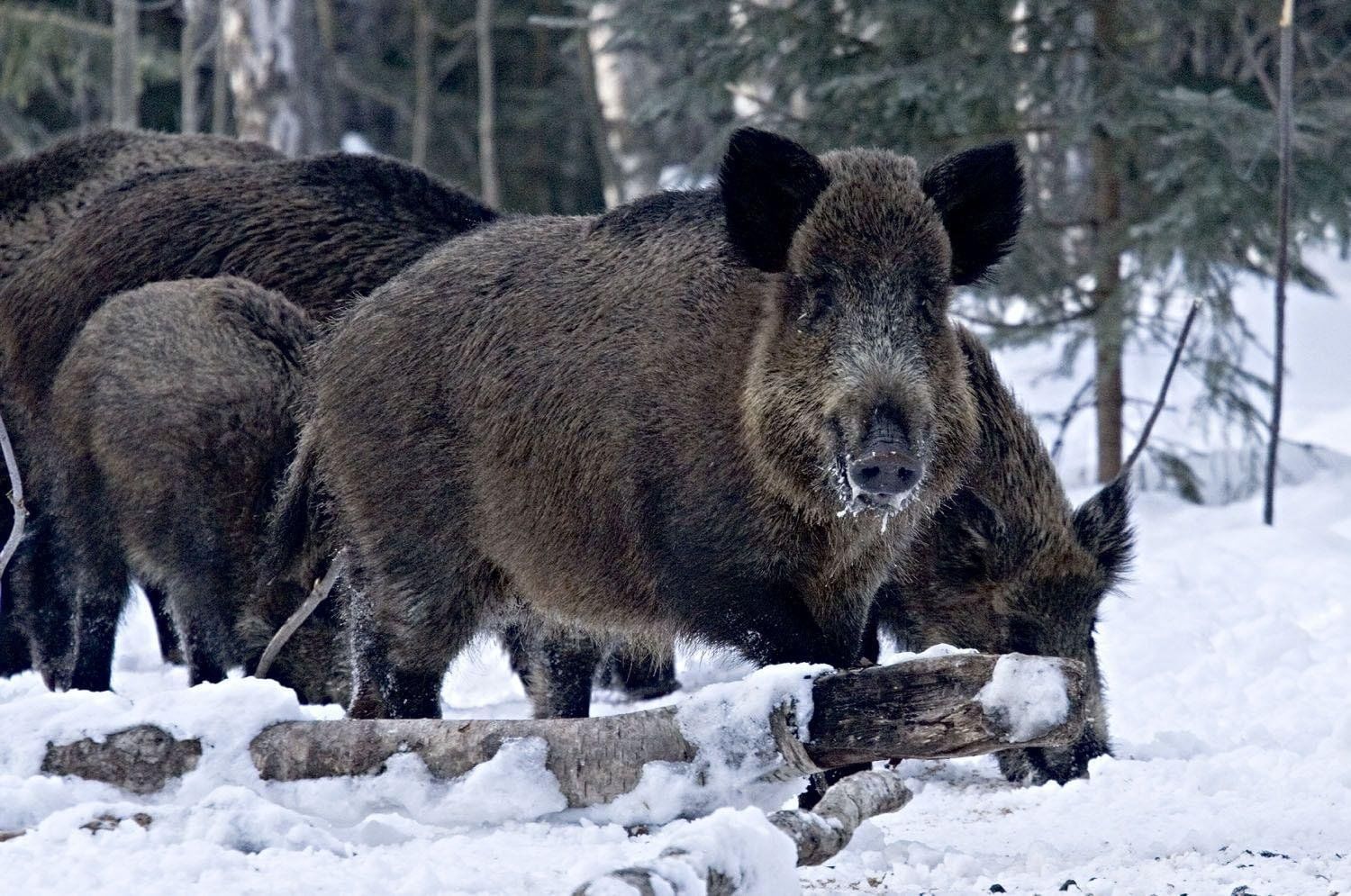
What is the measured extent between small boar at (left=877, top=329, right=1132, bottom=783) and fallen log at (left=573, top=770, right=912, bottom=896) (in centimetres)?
219

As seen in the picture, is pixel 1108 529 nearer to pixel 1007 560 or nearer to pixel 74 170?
pixel 1007 560

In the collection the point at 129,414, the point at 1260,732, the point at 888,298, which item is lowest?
the point at 1260,732

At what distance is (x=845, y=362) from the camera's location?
4.35 meters

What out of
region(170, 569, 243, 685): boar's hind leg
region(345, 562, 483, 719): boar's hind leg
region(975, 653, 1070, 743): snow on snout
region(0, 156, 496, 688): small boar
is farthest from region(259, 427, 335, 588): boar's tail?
region(975, 653, 1070, 743): snow on snout

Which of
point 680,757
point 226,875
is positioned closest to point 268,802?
point 226,875

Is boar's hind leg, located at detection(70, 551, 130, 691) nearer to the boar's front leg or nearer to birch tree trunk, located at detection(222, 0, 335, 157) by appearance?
the boar's front leg

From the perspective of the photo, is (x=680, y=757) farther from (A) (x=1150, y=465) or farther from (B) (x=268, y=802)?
(A) (x=1150, y=465)

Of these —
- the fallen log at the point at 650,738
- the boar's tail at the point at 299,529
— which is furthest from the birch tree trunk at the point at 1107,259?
the fallen log at the point at 650,738

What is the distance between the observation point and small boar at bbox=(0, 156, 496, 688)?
6910 mm

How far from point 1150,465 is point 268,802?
25.9 feet

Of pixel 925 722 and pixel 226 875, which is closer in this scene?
pixel 226 875

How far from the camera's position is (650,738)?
152 inches

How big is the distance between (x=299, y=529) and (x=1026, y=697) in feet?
10.4

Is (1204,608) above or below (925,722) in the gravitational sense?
below
